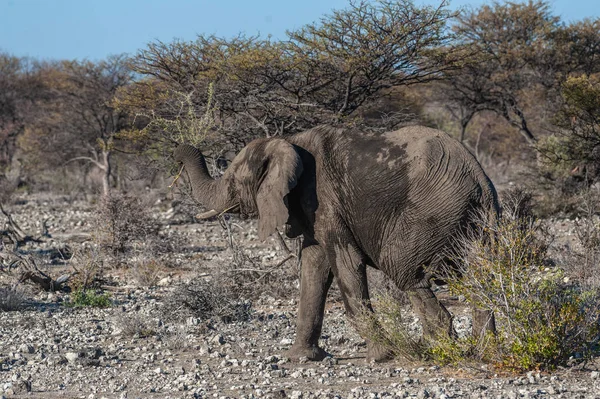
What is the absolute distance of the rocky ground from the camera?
266 inches

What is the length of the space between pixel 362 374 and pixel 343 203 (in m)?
1.39

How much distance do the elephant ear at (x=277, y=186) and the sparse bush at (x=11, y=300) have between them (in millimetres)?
4101

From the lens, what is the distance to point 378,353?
771 centimetres

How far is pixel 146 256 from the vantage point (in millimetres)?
14406

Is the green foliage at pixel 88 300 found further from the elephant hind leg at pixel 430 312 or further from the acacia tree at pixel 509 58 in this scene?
the acacia tree at pixel 509 58

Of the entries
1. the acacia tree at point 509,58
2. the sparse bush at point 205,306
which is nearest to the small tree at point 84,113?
the acacia tree at point 509,58

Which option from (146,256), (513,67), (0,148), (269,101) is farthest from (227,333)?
(0,148)

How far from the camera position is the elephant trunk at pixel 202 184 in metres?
8.10

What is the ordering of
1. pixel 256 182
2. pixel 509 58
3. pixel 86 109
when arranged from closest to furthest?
pixel 256 182, pixel 509 58, pixel 86 109

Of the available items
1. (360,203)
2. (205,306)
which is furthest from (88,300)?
(360,203)

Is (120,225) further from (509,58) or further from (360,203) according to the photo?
(509,58)

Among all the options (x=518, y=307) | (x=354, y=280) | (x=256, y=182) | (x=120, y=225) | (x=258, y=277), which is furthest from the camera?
(x=120, y=225)

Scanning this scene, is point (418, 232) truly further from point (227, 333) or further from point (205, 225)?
point (205, 225)

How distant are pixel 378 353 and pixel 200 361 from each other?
5.11 feet
